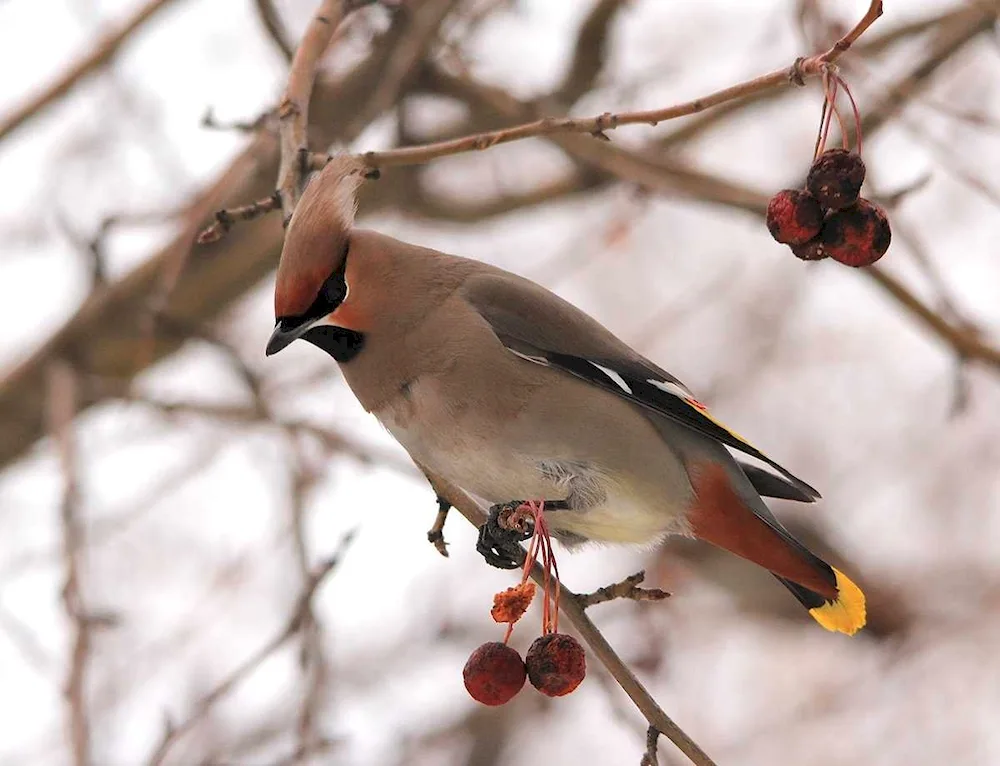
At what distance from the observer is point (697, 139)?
17.3 ft

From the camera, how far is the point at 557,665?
8.11 feet

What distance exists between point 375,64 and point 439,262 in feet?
6.40

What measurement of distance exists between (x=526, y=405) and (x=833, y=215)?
97 centimetres

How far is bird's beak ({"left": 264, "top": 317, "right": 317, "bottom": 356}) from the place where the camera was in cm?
275

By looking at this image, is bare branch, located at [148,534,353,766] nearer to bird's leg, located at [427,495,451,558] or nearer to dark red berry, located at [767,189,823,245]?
bird's leg, located at [427,495,451,558]

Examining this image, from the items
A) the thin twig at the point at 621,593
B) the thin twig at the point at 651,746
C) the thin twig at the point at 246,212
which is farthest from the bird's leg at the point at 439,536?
the thin twig at the point at 246,212

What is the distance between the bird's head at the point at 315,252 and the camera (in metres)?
2.77

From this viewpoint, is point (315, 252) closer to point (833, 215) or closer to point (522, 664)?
point (522, 664)

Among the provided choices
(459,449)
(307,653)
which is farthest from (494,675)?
(307,653)

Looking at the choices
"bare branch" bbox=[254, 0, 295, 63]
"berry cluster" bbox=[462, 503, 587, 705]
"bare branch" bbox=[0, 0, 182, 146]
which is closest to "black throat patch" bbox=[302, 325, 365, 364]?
"berry cluster" bbox=[462, 503, 587, 705]

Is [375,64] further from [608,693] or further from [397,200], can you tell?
[608,693]

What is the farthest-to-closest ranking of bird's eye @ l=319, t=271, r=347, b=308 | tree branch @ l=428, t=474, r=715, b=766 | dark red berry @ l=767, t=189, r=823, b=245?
1. bird's eye @ l=319, t=271, r=347, b=308
2. dark red berry @ l=767, t=189, r=823, b=245
3. tree branch @ l=428, t=474, r=715, b=766

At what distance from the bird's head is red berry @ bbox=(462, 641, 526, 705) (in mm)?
755

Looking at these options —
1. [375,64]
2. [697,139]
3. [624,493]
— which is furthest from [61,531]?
[697,139]
